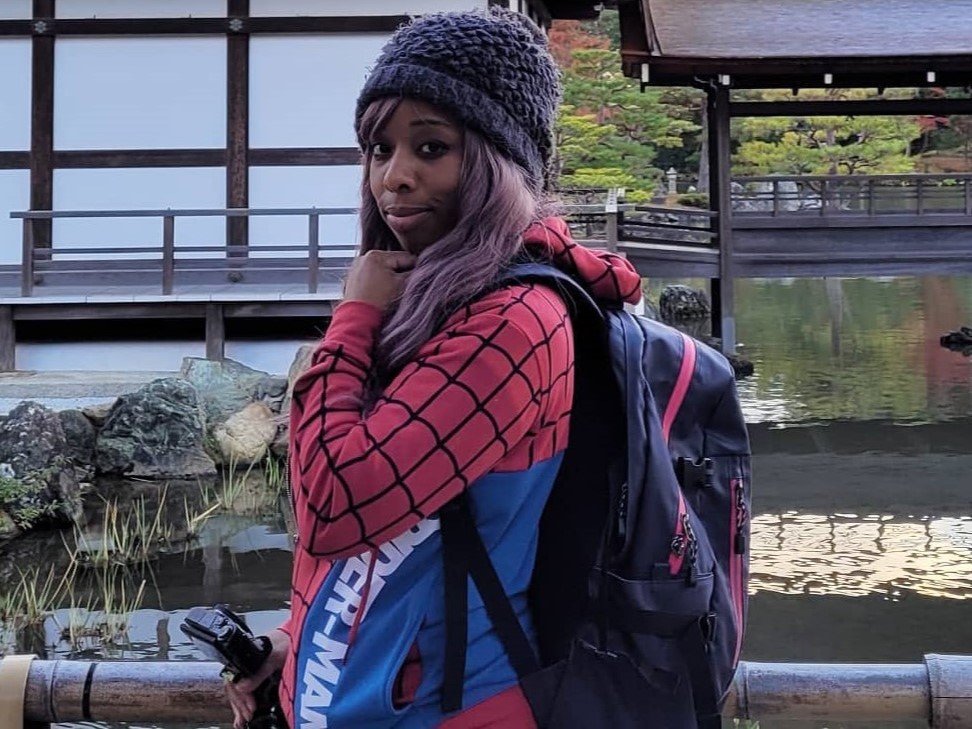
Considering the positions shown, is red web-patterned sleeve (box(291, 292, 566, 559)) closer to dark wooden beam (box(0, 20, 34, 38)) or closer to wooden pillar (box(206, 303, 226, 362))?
wooden pillar (box(206, 303, 226, 362))

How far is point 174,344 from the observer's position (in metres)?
9.77

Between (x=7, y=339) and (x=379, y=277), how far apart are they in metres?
9.06

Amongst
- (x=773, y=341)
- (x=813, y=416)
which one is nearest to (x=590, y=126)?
(x=773, y=341)

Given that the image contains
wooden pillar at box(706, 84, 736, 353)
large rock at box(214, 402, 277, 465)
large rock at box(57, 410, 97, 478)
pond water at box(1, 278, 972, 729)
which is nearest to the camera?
pond water at box(1, 278, 972, 729)

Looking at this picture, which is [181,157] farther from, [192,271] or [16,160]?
[16,160]

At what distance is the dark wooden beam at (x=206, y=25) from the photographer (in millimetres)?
9859

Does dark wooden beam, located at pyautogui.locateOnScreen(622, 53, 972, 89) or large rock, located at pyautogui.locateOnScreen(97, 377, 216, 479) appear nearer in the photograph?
large rock, located at pyautogui.locateOnScreen(97, 377, 216, 479)

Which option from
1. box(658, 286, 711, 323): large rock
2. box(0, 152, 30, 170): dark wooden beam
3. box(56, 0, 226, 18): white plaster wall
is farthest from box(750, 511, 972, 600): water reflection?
box(658, 286, 711, 323): large rock

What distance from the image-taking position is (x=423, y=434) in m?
1.10

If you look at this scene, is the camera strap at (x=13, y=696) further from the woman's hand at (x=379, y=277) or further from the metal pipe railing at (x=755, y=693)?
the woman's hand at (x=379, y=277)

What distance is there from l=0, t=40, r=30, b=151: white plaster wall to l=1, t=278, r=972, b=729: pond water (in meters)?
5.27

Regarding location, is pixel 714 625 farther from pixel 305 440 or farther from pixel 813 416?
pixel 813 416

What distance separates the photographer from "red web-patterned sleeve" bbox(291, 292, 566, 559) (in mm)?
1096

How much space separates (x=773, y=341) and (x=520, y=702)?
1573 centimetres
